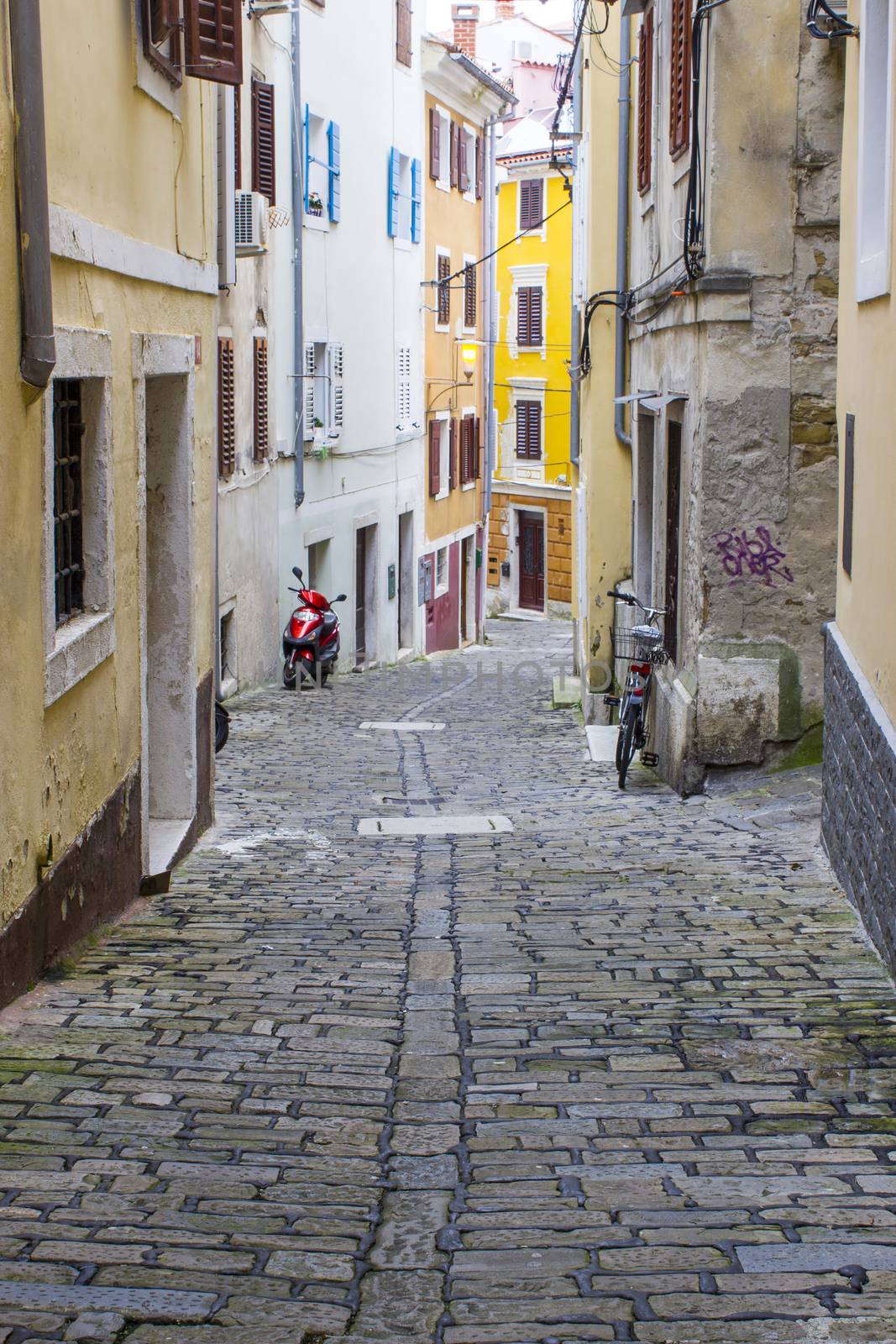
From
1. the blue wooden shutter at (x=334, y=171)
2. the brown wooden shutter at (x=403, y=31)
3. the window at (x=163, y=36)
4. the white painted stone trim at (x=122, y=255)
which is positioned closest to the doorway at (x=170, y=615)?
the white painted stone trim at (x=122, y=255)

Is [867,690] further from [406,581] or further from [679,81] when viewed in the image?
[406,581]

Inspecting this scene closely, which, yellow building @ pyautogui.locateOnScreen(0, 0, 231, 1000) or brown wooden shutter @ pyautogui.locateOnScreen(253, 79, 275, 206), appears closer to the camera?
yellow building @ pyautogui.locateOnScreen(0, 0, 231, 1000)

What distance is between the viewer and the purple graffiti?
34.9 ft

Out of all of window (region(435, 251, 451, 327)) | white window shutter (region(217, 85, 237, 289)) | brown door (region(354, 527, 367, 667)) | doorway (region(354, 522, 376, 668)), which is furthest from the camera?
window (region(435, 251, 451, 327))

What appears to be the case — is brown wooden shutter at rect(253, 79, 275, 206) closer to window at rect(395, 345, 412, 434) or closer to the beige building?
window at rect(395, 345, 412, 434)

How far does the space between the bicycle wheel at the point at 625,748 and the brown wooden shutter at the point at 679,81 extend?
4.11 m

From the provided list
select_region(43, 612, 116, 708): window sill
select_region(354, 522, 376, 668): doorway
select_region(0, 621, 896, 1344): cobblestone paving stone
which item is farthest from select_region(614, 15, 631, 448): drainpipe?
select_region(354, 522, 376, 668): doorway

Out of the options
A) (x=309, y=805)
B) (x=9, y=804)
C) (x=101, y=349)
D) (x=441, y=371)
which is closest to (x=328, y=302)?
(x=441, y=371)

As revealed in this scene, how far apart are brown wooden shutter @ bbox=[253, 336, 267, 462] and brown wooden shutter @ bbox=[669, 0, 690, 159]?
8771 millimetres

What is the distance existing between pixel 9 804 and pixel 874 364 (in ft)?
12.9

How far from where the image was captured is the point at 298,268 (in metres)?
22.0

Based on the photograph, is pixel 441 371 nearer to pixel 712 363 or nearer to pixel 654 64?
pixel 654 64

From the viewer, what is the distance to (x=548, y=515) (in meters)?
45.6

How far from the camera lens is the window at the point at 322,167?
906 inches
